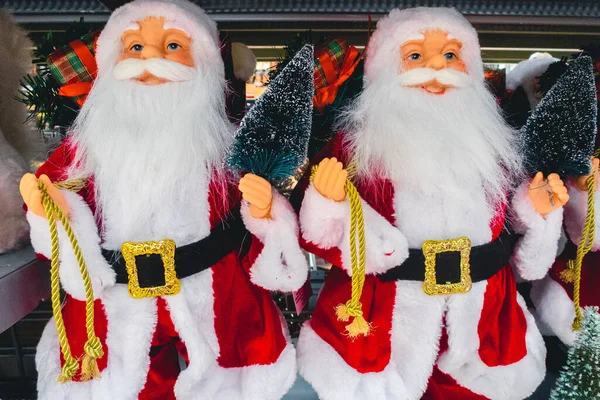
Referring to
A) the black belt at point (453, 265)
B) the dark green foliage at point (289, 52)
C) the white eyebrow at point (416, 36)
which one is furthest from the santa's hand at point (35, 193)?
the white eyebrow at point (416, 36)

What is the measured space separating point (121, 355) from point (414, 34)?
0.85m

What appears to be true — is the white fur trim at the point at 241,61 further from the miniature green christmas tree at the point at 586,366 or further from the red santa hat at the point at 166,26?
the miniature green christmas tree at the point at 586,366

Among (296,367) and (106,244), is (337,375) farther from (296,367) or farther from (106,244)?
(106,244)

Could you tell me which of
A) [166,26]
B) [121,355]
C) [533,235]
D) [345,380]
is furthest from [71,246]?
[533,235]

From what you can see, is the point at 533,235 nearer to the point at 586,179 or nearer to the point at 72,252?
the point at 586,179

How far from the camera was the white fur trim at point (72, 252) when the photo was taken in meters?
0.87

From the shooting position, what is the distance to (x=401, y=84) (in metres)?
0.94

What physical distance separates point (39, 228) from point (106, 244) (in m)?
0.12

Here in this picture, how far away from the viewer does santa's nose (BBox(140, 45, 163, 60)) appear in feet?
2.91

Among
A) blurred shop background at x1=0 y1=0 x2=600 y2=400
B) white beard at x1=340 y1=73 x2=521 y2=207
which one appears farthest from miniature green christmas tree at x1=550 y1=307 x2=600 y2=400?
blurred shop background at x1=0 y1=0 x2=600 y2=400

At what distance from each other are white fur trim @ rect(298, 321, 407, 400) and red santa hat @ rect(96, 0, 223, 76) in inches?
24.9

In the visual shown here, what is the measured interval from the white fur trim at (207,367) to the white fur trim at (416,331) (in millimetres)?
222

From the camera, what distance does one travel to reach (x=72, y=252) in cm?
87

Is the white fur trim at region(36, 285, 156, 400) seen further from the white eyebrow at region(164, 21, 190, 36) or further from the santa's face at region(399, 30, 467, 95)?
the santa's face at region(399, 30, 467, 95)
